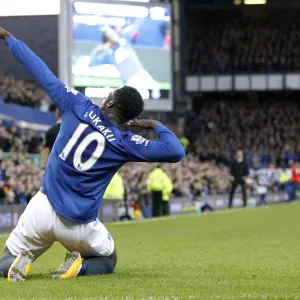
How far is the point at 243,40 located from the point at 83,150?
169 feet

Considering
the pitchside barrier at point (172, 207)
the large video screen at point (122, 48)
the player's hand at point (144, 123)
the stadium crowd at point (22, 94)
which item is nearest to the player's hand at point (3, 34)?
the player's hand at point (144, 123)

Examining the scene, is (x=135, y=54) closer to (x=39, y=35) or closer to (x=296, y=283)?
(x=39, y=35)

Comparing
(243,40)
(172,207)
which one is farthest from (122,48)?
(243,40)

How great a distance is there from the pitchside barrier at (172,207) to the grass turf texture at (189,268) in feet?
9.06

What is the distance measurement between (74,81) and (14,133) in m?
3.53

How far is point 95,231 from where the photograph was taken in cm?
850

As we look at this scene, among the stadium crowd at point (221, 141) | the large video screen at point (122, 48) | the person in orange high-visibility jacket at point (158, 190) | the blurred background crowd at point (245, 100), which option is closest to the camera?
the person in orange high-visibility jacket at point (158, 190)

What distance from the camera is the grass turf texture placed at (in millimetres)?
7418

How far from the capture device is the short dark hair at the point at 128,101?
8.10 meters

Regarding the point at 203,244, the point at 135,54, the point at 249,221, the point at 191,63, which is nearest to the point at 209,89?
the point at 191,63

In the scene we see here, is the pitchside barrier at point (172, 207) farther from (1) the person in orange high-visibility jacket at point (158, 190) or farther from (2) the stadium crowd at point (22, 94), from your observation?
(2) the stadium crowd at point (22, 94)

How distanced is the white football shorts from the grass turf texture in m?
0.31

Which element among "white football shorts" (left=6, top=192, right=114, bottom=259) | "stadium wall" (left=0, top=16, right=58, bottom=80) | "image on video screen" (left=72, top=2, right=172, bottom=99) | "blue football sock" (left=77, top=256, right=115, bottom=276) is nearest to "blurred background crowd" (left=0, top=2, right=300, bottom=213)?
"stadium wall" (left=0, top=16, right=58, bottom=80)

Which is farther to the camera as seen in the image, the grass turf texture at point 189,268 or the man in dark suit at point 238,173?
the man in dark suit at point 238,173
